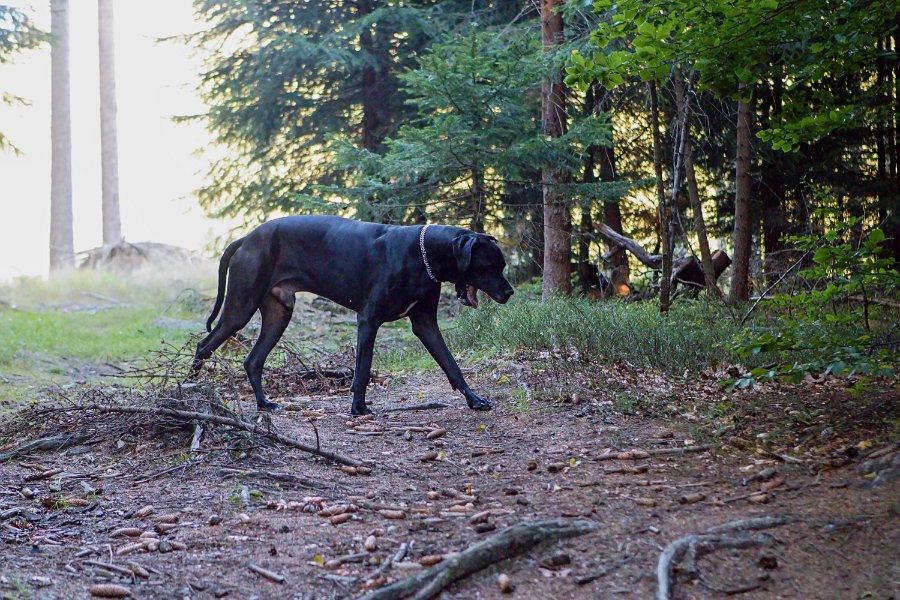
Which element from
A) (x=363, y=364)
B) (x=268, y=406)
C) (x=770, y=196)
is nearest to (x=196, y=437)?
(x=268, y=406)

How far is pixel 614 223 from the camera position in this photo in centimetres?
1677

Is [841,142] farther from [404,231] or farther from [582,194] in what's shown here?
[404,231]

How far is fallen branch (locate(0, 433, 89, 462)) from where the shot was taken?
18.1 ft

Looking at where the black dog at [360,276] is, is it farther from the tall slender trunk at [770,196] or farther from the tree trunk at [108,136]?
the tree trunk at [108,136]

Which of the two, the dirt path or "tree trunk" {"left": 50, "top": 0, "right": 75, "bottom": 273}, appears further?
"tree trunk" {"left": 50, "top": 0, "right": 75, "bottom": 273}

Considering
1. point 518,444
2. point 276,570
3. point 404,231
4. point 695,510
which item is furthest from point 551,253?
point 276,570

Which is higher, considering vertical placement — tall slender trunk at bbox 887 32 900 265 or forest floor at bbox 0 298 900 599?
tall slender trunk at bbox 887 32 900 265

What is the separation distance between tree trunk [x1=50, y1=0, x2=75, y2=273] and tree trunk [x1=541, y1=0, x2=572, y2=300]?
1569cm

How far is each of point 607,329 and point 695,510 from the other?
4268 mm

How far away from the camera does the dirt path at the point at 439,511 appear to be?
3400 mm

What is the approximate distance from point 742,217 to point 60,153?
18.6 meters

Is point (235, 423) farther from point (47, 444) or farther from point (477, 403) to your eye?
point (477, 403)

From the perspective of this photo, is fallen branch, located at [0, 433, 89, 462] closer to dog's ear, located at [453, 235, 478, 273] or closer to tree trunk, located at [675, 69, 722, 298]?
dog's ear, located at [453, 235, 478, 273]

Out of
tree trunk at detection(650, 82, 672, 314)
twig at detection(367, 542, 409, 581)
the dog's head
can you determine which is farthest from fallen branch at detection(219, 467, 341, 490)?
tree trunk at detection(650, 82, 672, 314)
